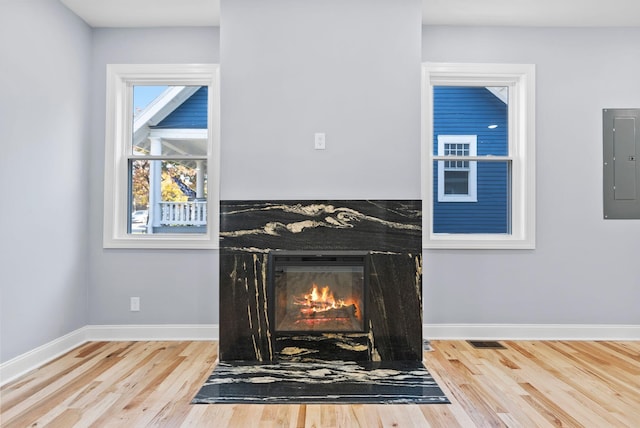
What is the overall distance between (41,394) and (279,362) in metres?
1.48

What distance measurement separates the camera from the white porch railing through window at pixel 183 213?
4.22 meters

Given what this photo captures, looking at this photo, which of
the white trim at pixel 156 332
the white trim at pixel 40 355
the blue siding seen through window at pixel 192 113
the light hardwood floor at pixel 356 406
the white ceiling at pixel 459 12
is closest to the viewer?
the light hardwood floor at pixel 356 406

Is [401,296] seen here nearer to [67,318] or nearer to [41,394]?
[41,394]

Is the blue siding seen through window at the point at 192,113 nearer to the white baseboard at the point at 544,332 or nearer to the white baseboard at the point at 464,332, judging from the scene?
the white baseboard at the point at 464,332

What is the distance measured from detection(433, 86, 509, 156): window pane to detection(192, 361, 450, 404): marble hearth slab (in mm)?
2047

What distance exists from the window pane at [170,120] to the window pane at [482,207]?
7.15 ft

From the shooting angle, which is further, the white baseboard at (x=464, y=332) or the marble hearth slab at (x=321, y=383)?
the white baseboard at (x=464, y=332)

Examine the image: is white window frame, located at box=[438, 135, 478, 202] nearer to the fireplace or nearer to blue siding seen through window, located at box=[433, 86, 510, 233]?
blue siding seen through window, located at box=[433, 86, 510, 233]

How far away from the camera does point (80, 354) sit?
3627mm

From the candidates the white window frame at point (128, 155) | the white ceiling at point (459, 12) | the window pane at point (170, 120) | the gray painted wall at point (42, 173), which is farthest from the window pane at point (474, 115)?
the gray painted wall at point (42, 173)

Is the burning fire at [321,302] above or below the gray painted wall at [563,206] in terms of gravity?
below

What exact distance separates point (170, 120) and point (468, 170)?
271 centimetres

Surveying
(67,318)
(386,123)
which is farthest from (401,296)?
(67,318)

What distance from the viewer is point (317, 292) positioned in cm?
349
